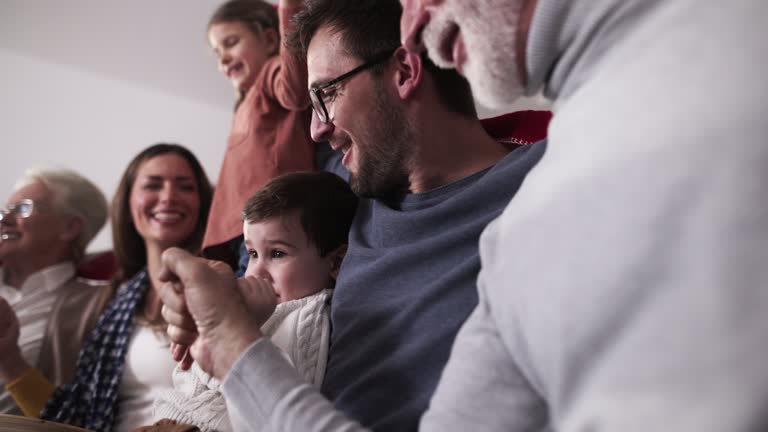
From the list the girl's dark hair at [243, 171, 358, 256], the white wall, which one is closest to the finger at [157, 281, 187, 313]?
the girl's dark hair at [243, 171, 358, 256]

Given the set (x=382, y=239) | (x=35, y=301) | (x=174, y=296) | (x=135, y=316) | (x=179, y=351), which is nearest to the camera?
(x=174, y=296)

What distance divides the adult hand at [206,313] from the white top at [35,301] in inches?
55.0

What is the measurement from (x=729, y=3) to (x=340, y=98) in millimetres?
662

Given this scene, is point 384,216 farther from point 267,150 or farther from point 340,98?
point 267,150

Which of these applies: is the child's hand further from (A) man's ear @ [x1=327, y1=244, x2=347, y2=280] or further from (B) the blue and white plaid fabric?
(B) the blue and white plaid fabric

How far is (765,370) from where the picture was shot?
0.44 meters

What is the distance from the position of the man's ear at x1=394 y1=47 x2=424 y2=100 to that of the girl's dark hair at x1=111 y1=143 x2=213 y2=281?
1.14 metres

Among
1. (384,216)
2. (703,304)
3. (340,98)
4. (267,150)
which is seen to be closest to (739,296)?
(703,304)

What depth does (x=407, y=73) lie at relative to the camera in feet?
3.54

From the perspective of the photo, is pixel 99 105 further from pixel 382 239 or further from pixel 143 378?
pixel 382 239

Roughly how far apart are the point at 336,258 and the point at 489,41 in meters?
0.61

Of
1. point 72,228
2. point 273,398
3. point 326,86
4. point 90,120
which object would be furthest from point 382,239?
point 90,120

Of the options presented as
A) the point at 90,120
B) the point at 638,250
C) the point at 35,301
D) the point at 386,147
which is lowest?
the point at 35,301

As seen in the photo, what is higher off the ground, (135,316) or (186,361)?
(186,361)
